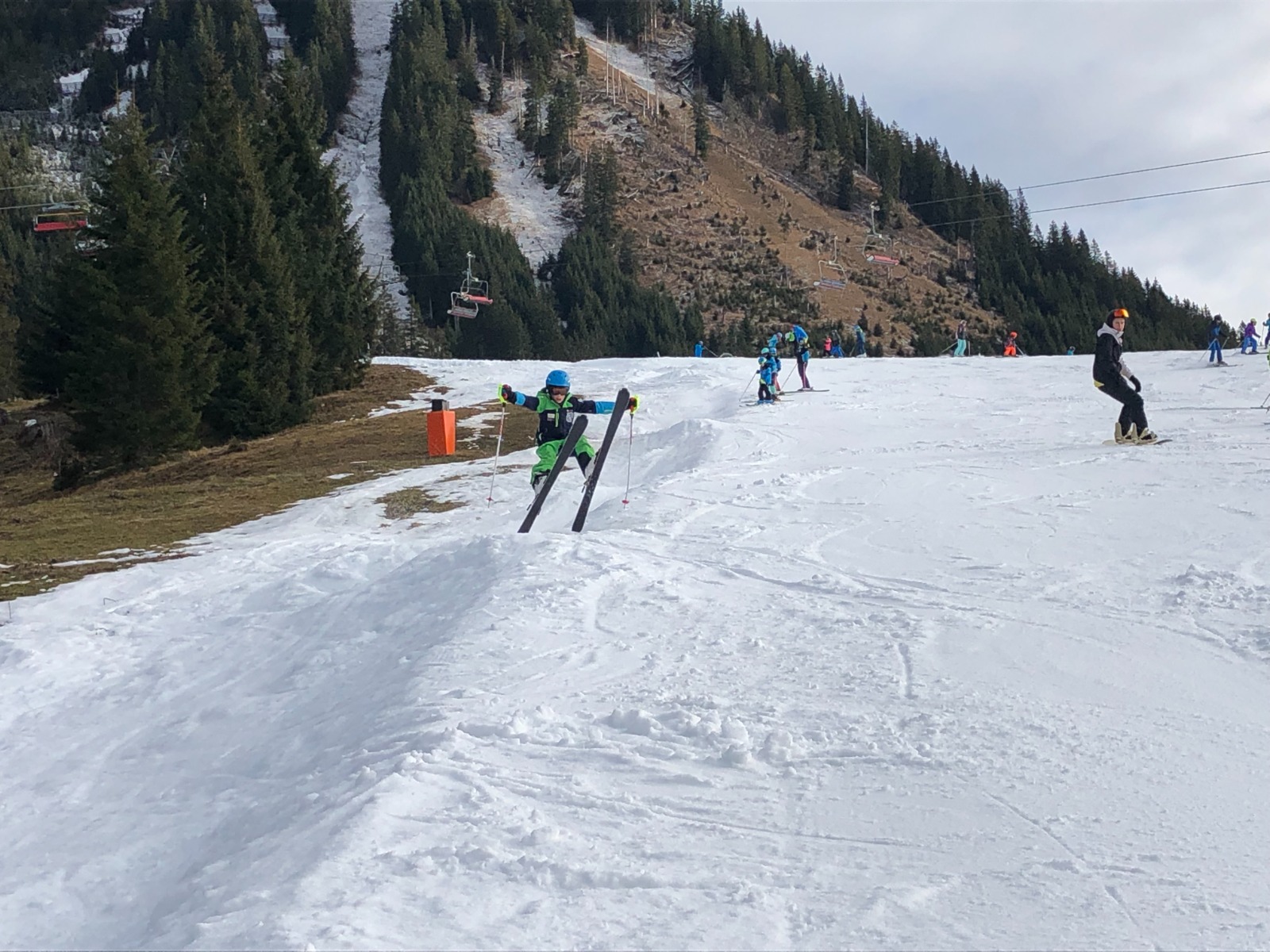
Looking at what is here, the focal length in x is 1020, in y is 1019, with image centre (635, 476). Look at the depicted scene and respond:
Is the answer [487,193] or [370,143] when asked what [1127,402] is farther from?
[370,143]

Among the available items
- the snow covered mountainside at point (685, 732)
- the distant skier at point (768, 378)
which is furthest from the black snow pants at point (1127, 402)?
the distant skier at point (768, 378)

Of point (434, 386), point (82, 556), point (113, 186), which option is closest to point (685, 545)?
point (82, 556)

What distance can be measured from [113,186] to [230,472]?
7966mm

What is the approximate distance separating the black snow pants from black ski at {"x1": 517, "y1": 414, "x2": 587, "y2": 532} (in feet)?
25.1

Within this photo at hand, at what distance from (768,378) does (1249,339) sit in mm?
18352

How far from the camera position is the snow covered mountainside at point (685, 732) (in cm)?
394

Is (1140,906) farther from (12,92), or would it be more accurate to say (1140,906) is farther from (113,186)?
(12,92)

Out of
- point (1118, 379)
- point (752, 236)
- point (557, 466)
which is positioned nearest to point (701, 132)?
point (752, 236)

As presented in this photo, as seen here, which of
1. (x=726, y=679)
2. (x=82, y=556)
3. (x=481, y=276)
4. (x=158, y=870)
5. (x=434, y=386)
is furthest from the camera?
(x=481, y=276)

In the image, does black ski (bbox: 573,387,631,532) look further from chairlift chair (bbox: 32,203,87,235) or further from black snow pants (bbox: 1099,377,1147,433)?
chairlift chair (bbox: 32,203,87,235)

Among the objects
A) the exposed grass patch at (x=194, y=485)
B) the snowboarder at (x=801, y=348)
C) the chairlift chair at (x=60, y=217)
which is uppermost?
the chairlift chair at (x=60, y=217)

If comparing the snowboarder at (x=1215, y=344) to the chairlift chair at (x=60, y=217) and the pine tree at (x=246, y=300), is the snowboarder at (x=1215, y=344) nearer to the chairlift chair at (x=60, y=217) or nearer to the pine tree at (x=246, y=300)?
the pine tree at (x=246, y=300)

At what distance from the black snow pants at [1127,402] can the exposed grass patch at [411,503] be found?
9.93 metres

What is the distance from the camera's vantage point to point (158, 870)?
528cm
